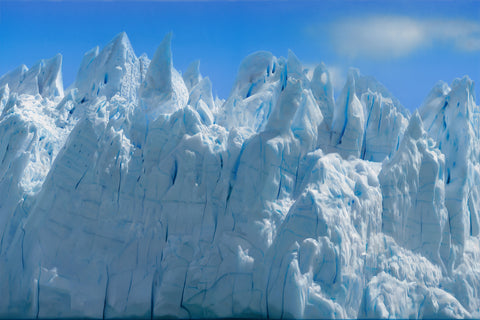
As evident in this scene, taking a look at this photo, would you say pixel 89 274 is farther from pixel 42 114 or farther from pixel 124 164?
pixel 42 114

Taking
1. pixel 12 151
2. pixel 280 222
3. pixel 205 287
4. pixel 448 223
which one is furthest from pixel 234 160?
pixel 12 151

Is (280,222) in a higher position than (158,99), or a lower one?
lower

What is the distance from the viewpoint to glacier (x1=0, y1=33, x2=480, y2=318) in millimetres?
11914

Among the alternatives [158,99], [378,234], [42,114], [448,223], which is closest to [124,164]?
[158,99]

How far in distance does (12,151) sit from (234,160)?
6.26 metres

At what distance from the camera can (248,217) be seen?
1266 cm

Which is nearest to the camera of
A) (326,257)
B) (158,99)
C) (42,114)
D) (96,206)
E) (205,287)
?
(326,257)

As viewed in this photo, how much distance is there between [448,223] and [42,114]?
1169 cm

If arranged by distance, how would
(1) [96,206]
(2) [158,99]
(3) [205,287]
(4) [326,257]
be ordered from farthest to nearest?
1. (2) [158,99]
2. (1) [96,206]
3. (3) [205,287]
4. (4) [326,257]

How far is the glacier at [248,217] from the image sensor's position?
11914 mm

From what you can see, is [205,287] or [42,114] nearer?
[205,287]

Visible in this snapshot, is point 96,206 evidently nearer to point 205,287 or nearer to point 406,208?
point 205,287

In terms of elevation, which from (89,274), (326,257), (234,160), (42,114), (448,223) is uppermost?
(42,114)

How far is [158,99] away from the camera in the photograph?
1509 cm
